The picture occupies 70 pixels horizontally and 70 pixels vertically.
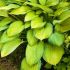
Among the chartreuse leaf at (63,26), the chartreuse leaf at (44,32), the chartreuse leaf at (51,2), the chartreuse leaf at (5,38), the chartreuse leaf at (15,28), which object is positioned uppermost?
the chartreuse leaf at (51,2)

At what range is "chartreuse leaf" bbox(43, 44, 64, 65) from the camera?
284 centimetres

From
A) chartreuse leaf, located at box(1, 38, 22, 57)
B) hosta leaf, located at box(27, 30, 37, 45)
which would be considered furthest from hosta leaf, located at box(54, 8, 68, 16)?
chartreuse leaf, located at box(1, 38, 22, 57)

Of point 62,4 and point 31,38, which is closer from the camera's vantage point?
point 31,38

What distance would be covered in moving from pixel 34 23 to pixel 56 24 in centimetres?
27

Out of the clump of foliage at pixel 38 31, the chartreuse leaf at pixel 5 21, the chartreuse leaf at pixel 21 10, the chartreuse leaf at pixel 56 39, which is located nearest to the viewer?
the chartreuse leaf at pixel 56 39

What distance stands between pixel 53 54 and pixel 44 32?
0.28 m

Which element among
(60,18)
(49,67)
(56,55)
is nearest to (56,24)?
(60,18)

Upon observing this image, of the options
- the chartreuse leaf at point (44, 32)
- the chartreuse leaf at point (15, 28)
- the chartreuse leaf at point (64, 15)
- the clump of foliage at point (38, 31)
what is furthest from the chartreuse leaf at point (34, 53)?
the chartreuse leaf at point (64, 15)

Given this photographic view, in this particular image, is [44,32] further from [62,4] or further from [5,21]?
[5,21]

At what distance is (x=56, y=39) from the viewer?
9.25ft

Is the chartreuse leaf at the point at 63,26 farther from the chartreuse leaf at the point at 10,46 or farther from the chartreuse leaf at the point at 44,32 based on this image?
the chartreuse leaf at the point at 10,46

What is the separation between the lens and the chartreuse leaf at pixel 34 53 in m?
2.89

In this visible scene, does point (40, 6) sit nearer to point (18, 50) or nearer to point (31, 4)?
point (31, 4)

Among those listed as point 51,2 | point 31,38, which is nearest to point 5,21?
point 31,38
